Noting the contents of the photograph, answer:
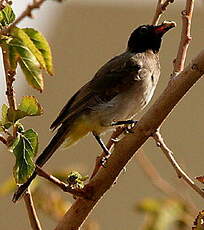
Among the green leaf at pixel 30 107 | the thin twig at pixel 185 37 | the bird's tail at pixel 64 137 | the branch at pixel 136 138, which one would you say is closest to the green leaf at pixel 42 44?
the green leaf at pixel 30 107

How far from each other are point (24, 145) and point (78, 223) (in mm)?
334

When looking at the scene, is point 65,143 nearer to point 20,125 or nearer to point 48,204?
point 48,204

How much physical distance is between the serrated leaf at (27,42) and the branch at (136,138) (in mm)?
317

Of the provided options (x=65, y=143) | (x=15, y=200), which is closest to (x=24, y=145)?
(x=15, y=200)

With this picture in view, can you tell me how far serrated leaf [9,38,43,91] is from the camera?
177 centimetres

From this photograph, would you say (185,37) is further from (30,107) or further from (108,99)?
(108,99)

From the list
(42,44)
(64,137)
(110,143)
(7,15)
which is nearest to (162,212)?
(110,143)

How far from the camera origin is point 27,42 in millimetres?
1804

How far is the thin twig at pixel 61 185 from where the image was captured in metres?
1.79

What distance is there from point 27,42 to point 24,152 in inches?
12.8

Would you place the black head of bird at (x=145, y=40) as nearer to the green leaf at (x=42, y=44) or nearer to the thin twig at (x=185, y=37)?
the thin twig at (x=185, y=37)

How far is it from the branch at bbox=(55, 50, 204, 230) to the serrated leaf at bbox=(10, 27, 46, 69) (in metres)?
0.32

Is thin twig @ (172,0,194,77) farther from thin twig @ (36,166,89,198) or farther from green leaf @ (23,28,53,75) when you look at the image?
thin twig @ (36,166,89,198)

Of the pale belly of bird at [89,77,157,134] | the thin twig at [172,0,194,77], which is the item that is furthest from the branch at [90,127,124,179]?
the pale belly of bird at [89,77,157,134]
